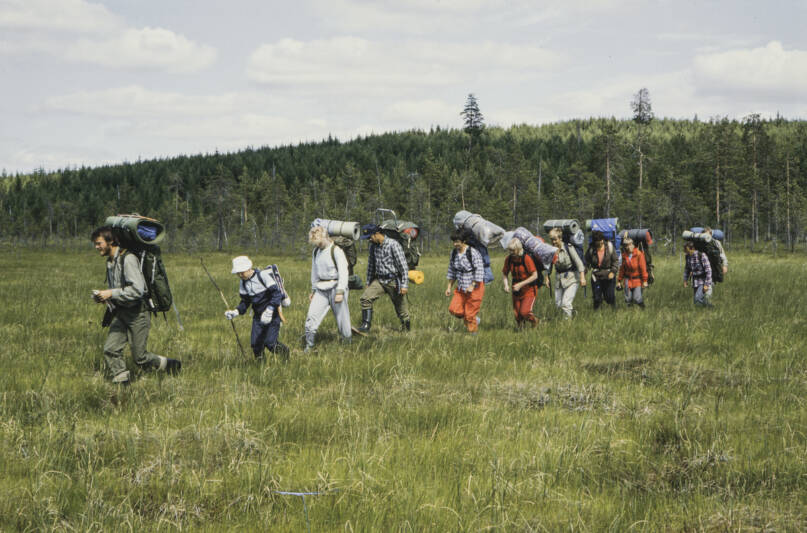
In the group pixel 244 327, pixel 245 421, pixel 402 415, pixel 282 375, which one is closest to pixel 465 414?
pixel 402 415

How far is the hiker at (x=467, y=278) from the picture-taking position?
9.60m

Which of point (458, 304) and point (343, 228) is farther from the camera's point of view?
point (343, 228)

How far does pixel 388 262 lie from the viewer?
10.6 meters

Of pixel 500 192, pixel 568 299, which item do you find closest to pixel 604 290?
pixel 568 299

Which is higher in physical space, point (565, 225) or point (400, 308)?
point (565, 225)

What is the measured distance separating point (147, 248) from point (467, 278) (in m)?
5.20

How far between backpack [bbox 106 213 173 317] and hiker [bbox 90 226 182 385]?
71 mm

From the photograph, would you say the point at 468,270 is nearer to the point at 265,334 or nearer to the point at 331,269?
the point at 331,269

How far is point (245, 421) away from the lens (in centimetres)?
510

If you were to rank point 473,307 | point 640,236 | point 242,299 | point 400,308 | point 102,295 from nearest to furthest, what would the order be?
point 102,295, point 242,299, point 473,307, point 400,308, point 640,236

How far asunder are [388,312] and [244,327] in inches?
137

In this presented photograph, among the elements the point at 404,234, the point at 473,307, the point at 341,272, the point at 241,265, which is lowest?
the point at 473,307

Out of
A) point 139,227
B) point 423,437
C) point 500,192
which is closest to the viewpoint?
point 423,437

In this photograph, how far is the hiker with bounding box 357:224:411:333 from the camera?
10.4 m
